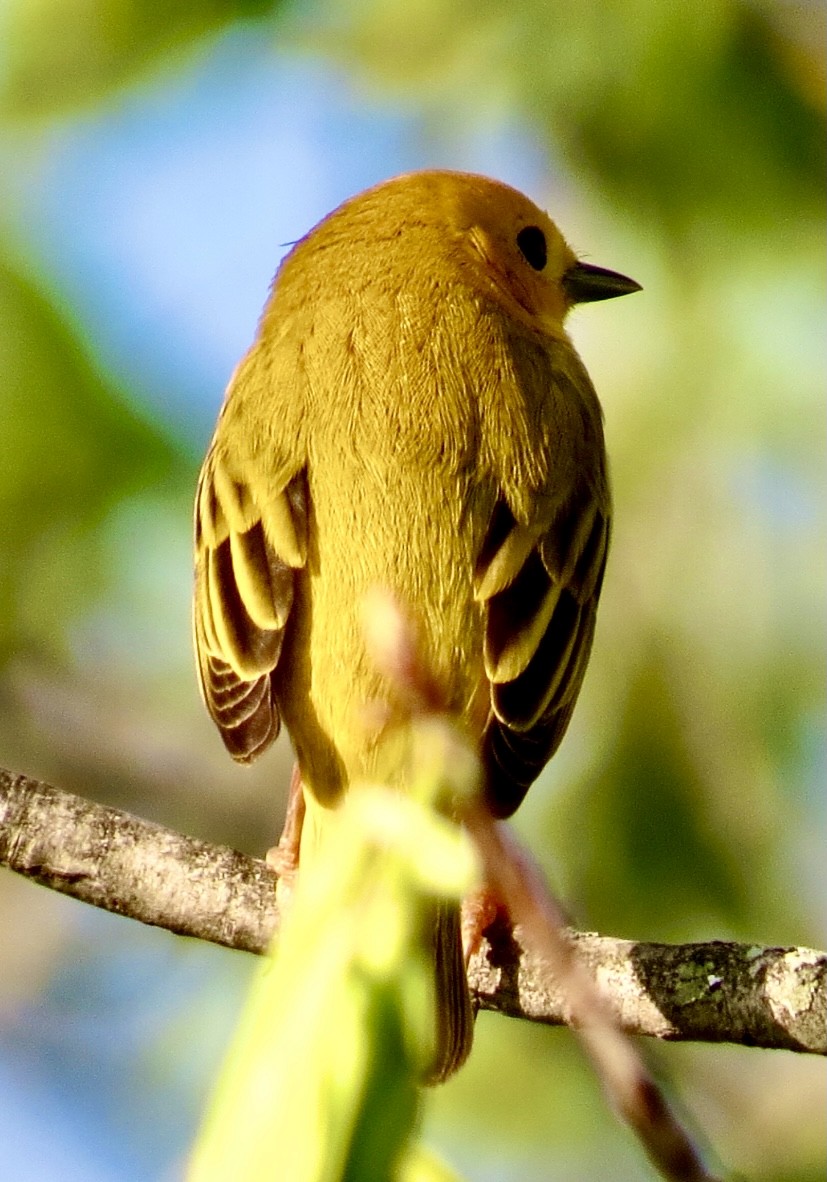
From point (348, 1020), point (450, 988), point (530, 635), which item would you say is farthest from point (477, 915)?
point (348, 1020)

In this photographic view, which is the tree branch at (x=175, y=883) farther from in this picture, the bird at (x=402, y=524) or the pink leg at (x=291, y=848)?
the bird at (x=402, y=524)

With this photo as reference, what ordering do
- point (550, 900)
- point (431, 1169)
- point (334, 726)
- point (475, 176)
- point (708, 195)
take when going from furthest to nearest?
1. point (475, 176)
2. point (708, 195)
3. point (334, 726)
4. point (550, 900)
5. point (431, 1169)

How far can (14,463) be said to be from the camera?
216 inches

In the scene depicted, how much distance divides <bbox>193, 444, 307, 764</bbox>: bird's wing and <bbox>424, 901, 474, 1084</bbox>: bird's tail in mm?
584

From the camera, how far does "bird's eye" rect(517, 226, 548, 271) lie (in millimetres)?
5984

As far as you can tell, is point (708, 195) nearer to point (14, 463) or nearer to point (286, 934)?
point (14, 463)

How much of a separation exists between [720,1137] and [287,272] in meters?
2.98

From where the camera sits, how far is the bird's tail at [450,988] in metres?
3.79

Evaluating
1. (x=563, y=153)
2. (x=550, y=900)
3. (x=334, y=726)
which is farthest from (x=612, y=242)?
(x=550, y=900)

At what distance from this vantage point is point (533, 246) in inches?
238

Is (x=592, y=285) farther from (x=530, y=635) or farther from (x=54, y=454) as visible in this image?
(x=530, y=635)

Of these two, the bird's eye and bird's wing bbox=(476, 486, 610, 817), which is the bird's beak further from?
bird's wing bbox=(476, 486, 610, 817)

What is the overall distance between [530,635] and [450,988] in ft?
2.83

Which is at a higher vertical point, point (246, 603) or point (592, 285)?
point (592, 285)
